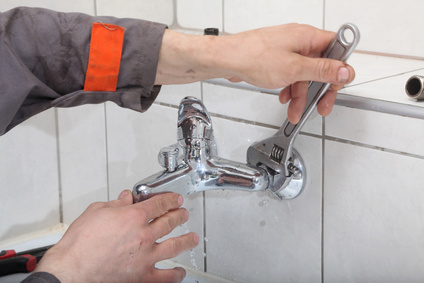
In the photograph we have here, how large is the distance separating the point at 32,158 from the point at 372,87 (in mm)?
581

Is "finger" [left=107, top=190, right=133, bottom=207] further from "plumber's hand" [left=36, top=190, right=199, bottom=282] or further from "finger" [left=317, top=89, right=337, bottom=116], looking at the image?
"finger" [left=317, top=89, right=337, bottom=116]

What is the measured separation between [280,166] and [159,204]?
15 cm

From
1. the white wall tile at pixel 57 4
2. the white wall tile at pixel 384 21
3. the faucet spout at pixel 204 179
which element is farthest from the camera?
the white wall tile at pixel 57 4

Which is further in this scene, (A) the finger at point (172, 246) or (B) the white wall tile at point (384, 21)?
(B) the white wall tile at point (384, 21)

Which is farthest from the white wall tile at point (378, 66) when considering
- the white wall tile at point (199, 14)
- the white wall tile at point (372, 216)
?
the white wall tile at point (199, 14)

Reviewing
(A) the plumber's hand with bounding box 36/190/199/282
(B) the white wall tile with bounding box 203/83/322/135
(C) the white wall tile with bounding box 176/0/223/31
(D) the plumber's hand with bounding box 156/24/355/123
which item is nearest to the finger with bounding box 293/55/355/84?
(D) the plumber's hand with bounding box 156/24/355/123

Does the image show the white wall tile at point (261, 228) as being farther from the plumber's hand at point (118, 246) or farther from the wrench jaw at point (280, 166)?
the plumber's hand at point (118, 246)

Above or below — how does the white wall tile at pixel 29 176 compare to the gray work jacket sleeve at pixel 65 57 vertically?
below

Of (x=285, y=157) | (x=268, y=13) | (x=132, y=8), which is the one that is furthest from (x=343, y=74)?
(x=132, y=8)

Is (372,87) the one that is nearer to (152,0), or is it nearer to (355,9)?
(355,9)

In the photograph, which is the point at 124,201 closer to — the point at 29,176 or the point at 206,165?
the point at 206,165

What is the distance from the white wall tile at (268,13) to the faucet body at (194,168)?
0.95ft

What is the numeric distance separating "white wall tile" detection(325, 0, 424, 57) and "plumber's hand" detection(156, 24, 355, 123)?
219mm

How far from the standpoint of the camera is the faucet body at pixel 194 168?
702 millimetres
